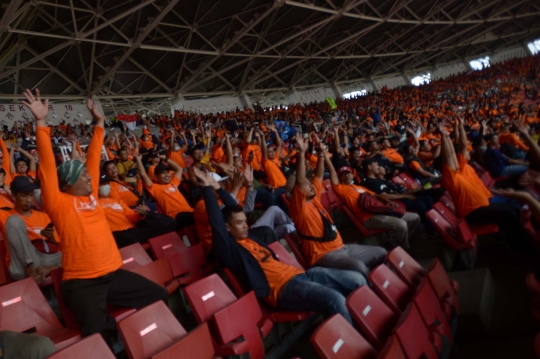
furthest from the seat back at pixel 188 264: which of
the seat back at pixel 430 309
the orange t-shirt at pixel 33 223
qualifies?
the seat back at pixel 430 309

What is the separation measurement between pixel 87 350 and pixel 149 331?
41cm

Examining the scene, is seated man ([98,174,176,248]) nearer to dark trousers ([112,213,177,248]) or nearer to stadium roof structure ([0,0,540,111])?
dark trousers ([112,213,177,248])

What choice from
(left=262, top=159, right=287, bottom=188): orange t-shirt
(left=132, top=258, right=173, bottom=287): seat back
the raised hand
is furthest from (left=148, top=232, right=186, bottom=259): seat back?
(left=262, top=159, right=287, bottom=188): orange t-shirt

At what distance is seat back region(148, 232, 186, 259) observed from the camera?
3719 millimetres

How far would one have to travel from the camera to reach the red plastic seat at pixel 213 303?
93.2 inches

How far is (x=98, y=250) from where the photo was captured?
8.30 feet

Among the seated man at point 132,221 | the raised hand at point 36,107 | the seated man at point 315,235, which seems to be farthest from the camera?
the seated man at point 132,221

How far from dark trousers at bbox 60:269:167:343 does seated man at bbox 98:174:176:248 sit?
4.74 feet

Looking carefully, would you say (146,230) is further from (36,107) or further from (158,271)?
(36,107)

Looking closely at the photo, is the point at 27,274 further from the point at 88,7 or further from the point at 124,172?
the point at 88,7

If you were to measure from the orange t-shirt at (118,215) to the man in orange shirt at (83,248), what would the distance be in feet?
5.14

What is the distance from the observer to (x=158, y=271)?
3180 mm

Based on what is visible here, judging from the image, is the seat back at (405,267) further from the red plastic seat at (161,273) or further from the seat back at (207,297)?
the red plastic seat at (161,273)

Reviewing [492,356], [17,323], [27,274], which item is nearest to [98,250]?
[17,323]
